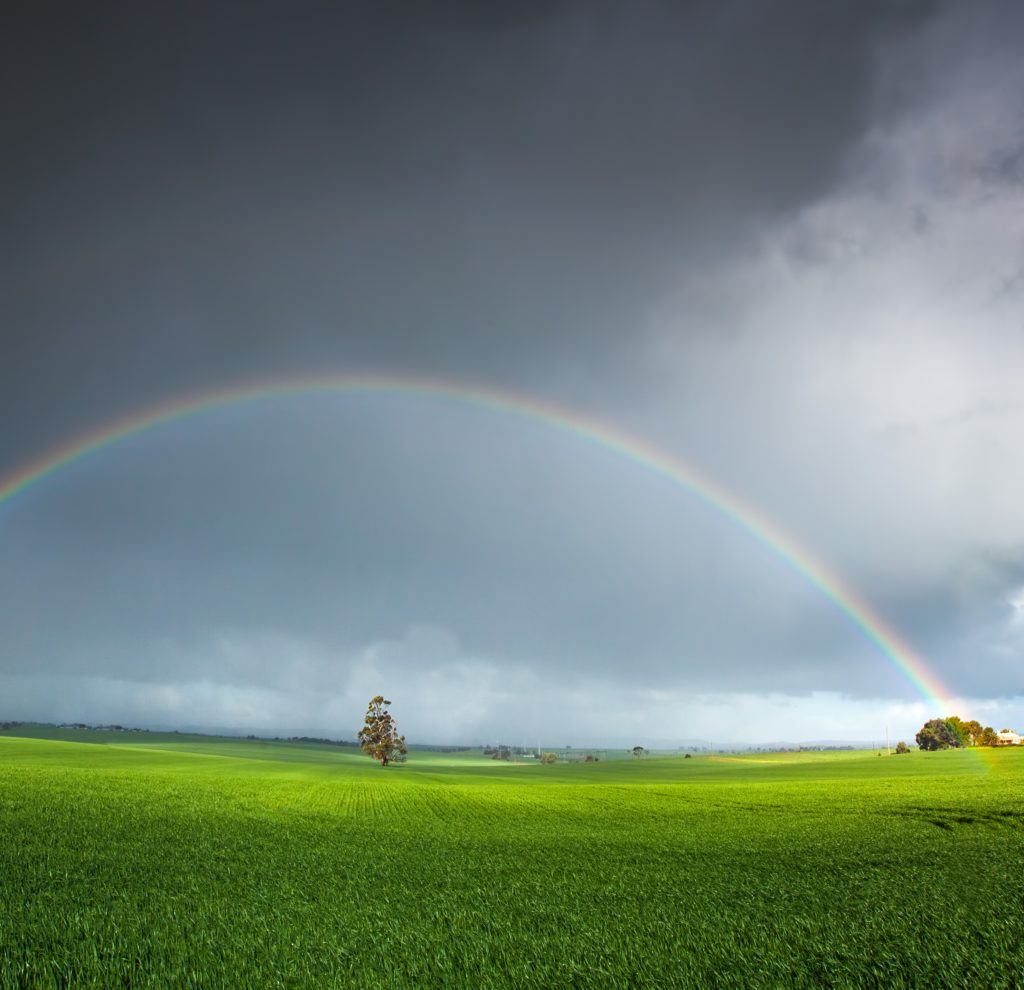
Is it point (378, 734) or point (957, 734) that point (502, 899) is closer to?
point (378, 734)

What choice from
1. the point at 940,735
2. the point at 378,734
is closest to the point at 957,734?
the point at 940,735

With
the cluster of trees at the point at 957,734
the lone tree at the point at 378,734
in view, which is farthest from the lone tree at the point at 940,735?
the lone tree at the point at 378,734

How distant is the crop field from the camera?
1082 cm

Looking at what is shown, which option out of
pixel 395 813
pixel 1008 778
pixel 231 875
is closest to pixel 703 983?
pixel 231 875

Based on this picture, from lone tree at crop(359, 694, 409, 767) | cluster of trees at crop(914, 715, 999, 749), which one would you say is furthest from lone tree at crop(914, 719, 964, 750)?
lone tree at crop(359, 694, 409, 767)

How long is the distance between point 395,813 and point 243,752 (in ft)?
486

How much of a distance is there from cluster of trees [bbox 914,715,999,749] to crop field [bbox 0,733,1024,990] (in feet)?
549

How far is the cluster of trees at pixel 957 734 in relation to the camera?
6732 inches

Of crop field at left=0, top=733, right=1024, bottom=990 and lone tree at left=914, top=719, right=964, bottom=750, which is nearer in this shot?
crop field at left=0, top=733, right=1024, bottom=990

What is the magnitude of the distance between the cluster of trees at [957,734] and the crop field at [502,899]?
6589 inches

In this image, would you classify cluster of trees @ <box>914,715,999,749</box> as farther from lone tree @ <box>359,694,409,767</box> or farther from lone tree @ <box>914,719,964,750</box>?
lone tree @ <box>359,694,409,767</box>

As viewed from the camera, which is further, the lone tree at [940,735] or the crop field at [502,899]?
the lone tree at [940,735]

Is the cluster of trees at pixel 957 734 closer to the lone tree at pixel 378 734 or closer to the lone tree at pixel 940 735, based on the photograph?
the lone tree at pixel 940 735

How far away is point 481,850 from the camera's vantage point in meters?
26.1
